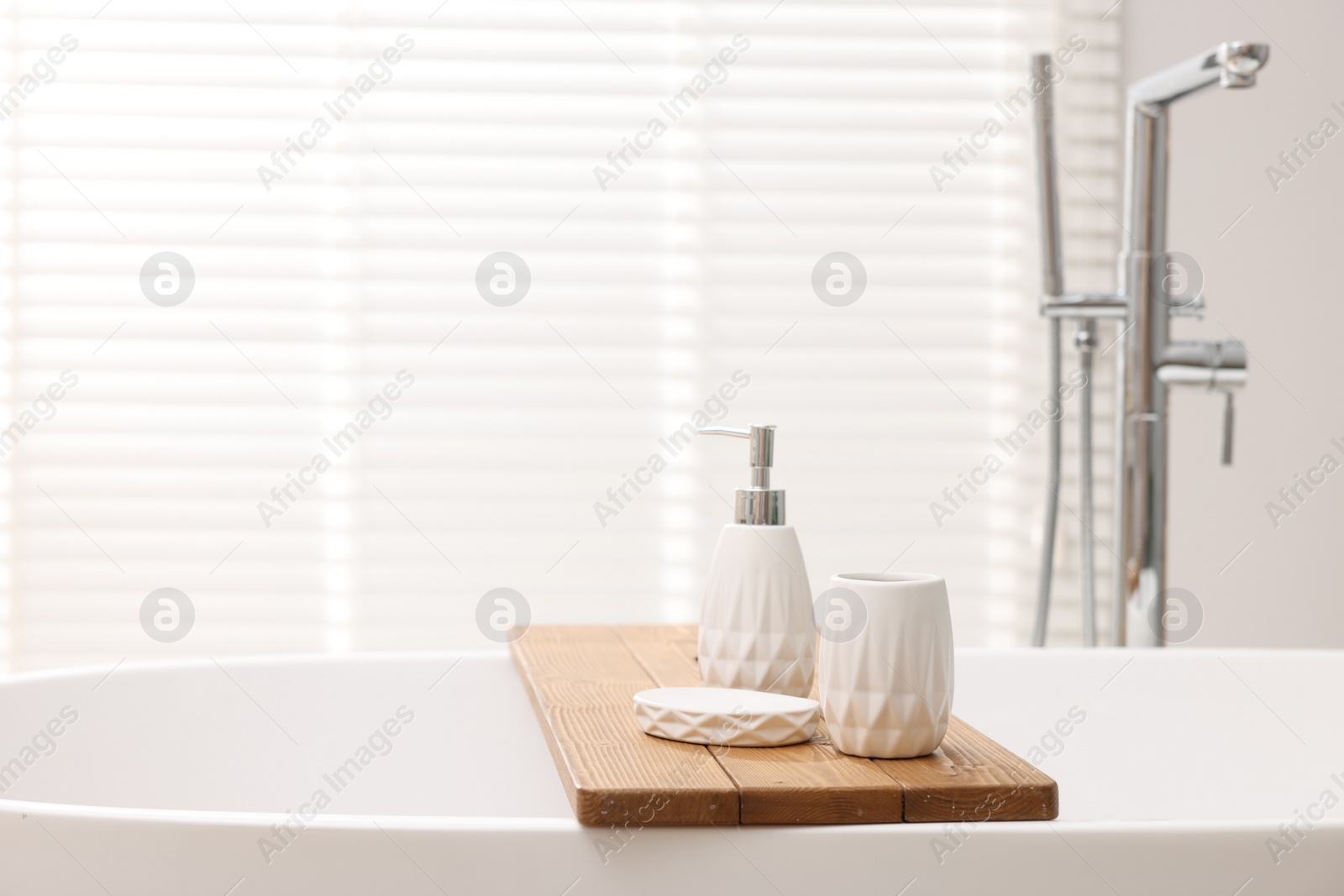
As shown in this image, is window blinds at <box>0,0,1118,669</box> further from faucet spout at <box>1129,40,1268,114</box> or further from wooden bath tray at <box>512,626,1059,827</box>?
wooden bath tray at <box>512,626,1059,827</box>

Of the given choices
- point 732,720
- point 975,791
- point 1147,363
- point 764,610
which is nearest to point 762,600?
point 764,610

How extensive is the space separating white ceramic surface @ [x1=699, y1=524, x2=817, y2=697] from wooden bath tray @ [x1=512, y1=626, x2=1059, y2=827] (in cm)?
6

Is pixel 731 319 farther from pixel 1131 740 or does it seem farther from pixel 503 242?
pixel 1131 740

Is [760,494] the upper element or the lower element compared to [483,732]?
upper

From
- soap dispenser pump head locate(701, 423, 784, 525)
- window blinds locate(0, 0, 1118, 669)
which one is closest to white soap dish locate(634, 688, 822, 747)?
soap dispenser pump head locate(701, 423, 784, 525)

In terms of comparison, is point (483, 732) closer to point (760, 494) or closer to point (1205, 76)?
point (760, 494)

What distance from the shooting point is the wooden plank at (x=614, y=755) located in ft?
1.75

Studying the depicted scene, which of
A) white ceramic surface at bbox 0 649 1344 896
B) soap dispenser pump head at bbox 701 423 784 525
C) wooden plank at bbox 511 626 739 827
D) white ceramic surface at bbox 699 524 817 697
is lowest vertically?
white ceramic surface at bbox 0 649 1344 896

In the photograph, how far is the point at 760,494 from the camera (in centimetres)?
75

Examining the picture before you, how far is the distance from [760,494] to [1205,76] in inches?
22.4

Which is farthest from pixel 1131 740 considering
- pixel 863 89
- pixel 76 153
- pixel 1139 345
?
pixel 76 153

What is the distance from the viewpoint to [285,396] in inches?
65.0

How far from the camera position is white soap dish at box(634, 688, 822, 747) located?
63 centimetres

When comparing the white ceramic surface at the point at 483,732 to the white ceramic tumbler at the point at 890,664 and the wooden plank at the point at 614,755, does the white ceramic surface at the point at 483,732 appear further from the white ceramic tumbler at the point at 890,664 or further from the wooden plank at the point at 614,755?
the white ceramic tumbler at the point at 890,664
